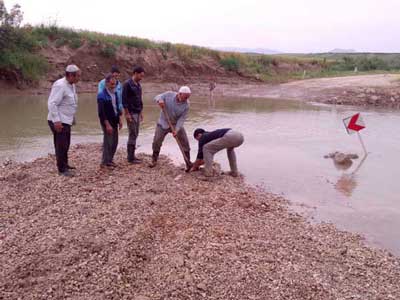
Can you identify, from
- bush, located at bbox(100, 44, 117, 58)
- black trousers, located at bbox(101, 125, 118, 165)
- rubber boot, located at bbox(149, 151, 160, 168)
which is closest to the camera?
black trousers, located at bbox(101, 125, 118, 165)

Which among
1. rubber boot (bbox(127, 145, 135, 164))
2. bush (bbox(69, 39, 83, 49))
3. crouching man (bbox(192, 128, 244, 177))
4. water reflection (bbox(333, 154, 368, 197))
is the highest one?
bush (bbox(69, 39, 83, 49))

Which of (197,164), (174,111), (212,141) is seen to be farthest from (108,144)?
(212,141)

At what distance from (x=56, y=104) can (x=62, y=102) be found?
16 centimetres

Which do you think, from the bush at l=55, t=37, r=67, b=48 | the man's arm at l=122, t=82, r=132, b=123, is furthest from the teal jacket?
the bush at l=55, t=37, r=67, b=48

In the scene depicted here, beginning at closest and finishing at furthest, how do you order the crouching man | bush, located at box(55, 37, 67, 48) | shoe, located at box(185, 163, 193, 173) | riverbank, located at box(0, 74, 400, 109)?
the crouching man, shoe, located at box(185, 163, 193, 173), riverbank, located at box(0, 74, 400, 109), bush, located at box(55, 37, 67, 48)

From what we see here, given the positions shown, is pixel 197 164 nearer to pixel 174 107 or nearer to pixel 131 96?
pixel 174 107

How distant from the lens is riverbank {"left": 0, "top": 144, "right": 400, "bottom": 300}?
12.3ft

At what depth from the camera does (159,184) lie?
675cm

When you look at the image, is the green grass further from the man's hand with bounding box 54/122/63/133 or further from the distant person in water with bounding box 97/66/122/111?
the man's hand with bounding box 54/122/63/133

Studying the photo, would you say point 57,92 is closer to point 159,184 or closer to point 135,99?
point 135,99

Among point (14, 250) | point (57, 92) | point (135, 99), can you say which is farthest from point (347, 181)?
point (14, 250)

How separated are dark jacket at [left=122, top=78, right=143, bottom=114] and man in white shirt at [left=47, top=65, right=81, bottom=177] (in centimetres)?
99

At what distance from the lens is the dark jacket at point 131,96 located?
7344 mm

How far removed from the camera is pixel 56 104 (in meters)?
6.38
